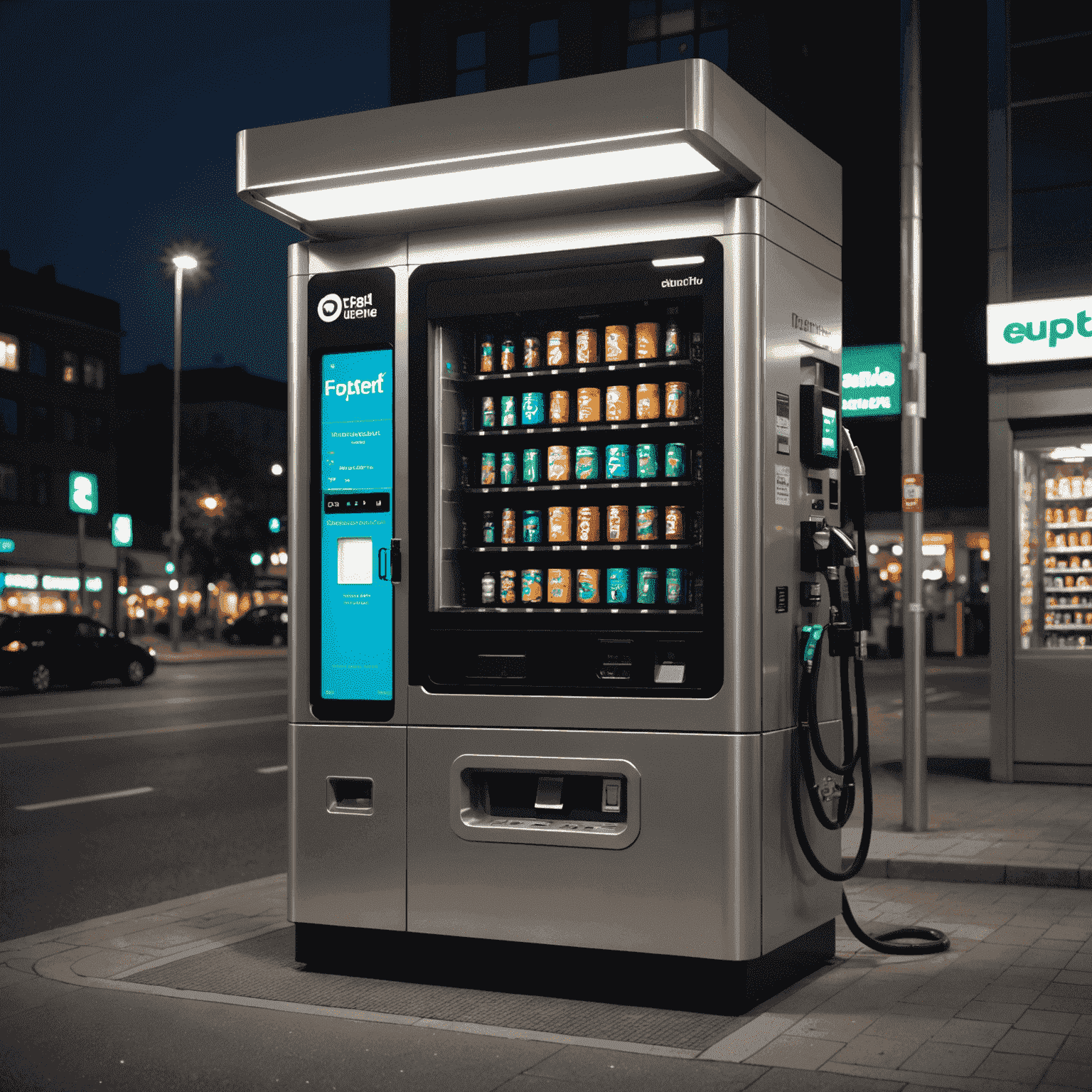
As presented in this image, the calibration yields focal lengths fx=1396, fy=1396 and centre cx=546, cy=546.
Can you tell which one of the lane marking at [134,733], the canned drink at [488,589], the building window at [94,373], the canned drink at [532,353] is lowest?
the lane marking at [134,733]

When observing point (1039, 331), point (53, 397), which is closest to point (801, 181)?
point (1039, 331)

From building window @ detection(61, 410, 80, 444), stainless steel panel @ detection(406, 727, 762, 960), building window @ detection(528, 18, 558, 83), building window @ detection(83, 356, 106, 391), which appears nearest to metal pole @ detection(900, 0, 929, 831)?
stainless steel panel @ detection(406, 727, 762, 960)

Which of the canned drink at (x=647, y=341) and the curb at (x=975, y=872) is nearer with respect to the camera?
the canned drink at (x=647, y=341)

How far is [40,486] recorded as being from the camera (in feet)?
170

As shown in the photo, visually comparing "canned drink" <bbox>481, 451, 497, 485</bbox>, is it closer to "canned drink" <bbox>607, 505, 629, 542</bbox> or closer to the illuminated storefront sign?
"canned drink" <bbox>607, 505, 629, 542</bbox>

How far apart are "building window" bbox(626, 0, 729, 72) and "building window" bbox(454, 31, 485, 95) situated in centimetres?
296

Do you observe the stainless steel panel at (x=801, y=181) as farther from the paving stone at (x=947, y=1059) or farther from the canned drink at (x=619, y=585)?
the paving stone at (x=947, y=1059)

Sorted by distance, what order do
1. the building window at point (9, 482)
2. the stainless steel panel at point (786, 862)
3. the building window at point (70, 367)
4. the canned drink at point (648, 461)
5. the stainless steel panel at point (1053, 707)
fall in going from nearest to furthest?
the stainless steel panel at point (786, 862), the canned drink at point (648, 461), the stainless steel panel at point (1053, 707), the building window at point (9, 482), the building window at point (70, 367)

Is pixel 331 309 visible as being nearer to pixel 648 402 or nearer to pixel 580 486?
pixel 580 486

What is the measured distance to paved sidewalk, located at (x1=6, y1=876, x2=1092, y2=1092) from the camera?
4598 millimetres

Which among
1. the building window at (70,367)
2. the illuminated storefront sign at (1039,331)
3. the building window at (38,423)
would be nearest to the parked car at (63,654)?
the illuminated storefront sign at (1039,331)

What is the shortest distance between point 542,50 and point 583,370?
2280cm

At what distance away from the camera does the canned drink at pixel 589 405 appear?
625 cm

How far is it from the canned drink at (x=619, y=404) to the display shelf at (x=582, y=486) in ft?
1.05
